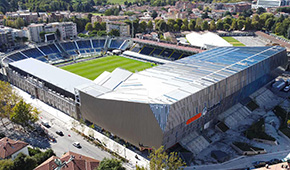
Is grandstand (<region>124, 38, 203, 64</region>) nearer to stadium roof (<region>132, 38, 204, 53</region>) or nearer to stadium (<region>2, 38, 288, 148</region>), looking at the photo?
stadium roof (<region>132, 38, 204, 53</region>)

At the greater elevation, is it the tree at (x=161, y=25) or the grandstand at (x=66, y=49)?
the tree at (x=161, y=25)

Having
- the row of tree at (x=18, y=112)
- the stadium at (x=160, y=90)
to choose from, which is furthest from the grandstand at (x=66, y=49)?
the row of tree at (x=18, y=112)

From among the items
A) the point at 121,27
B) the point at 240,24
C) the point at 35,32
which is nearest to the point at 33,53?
the point at 35,32

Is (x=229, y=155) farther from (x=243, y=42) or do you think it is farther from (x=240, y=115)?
(x=243, y=42)

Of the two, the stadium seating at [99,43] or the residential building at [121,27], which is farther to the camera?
the residential building at [121,27]

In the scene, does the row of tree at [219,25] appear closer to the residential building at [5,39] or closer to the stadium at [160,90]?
the residential building at [5,39]

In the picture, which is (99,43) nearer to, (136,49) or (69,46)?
(69,46)

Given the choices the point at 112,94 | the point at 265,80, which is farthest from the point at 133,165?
the point at 265,80
